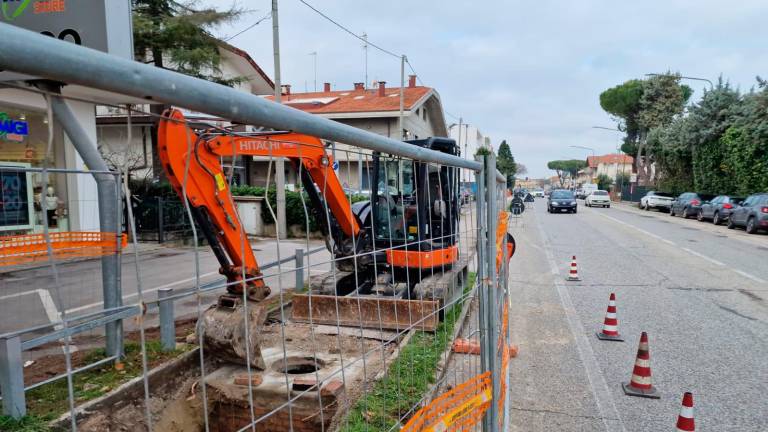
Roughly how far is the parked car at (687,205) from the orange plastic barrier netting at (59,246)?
1114 inches

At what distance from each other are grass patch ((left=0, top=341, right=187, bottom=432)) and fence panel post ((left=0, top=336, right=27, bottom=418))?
0.07 metres

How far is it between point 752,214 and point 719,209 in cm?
393

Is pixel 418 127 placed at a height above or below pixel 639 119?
below

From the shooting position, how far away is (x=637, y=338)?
5.93 meters

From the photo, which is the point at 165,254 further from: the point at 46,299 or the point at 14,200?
the point at 14,200

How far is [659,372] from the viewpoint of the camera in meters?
4.91

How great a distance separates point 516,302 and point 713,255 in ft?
24.9

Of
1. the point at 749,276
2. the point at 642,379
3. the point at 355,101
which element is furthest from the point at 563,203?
the point at 642,379

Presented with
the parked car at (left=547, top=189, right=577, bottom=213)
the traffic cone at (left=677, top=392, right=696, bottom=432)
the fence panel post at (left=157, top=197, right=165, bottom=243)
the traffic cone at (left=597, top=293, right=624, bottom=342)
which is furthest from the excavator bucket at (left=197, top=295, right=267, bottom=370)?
the parked car at (left=547, top=189, right=577, bottom=213)

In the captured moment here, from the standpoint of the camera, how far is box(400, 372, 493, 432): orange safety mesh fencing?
1959 millimetres

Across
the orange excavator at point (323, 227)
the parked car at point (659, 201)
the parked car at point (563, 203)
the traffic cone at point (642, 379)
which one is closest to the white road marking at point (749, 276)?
the orange excavator at point (323, 227)

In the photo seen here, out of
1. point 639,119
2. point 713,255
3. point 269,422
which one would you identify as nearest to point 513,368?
point 269,422

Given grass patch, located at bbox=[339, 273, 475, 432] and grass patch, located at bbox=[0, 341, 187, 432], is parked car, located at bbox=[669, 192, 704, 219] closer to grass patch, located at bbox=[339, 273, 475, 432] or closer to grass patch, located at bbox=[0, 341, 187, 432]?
grass patch, located at bbox=[339, 273, 475, 432]

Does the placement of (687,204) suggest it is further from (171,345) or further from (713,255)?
(171,345)
